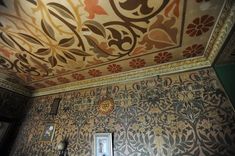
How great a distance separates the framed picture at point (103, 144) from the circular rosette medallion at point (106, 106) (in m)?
0.26

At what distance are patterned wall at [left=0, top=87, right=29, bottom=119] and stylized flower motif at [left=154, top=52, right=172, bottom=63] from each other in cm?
230

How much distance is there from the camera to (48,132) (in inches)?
80.0

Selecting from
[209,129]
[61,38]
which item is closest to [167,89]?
[209,129]

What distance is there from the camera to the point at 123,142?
149 cm

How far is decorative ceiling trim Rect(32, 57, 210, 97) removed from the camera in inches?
58.6

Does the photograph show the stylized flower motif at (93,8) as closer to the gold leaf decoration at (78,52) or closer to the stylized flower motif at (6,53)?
the gold leaf decoration at (78,52)

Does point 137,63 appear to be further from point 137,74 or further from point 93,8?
point 93,8

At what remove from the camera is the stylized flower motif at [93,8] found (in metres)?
1.04

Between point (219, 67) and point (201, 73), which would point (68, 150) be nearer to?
point (201, 73)

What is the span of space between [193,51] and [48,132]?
6.79 ft

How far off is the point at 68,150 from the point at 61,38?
1309 millimetres

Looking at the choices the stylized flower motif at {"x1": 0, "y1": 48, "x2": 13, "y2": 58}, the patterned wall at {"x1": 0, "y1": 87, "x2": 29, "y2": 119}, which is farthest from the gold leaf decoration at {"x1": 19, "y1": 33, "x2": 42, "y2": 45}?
the patterned wall at {"x1": 0, "y1": 87, "x2": 29, "y2": 119}

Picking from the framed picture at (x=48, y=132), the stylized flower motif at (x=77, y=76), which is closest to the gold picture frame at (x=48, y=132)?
the framed picture at (x=48, y=132)

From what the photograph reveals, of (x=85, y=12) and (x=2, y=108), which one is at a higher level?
(x=85, y=12)
